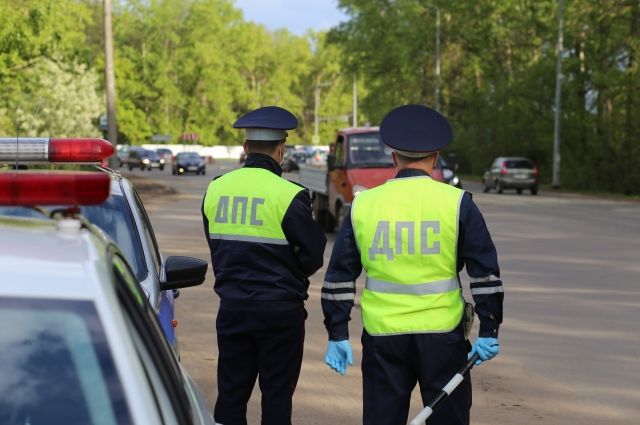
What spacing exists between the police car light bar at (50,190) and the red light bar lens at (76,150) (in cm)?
412

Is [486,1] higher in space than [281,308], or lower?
higher

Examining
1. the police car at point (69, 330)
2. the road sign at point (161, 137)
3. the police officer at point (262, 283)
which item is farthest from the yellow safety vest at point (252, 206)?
the road sign at point (161, 137)

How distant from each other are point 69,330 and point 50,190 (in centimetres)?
34

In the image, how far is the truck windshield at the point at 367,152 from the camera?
63.7 ft

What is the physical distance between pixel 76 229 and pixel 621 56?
48.3 m

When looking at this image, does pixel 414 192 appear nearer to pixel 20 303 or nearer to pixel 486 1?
pixel 20 303

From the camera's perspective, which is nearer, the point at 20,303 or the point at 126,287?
the point at 20,303

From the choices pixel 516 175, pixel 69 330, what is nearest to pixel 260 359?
pixel 69 330

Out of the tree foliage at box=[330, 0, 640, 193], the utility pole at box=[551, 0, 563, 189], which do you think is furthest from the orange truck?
the utility pole at box=[551, 0, 563, 189]

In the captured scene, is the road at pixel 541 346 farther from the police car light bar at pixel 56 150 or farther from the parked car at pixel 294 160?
the parked car at pixel 294 160

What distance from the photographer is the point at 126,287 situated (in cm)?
239

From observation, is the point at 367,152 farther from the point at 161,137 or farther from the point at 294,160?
the point at 161,137

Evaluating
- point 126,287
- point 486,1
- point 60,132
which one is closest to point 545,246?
point 126,287

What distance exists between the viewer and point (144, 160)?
78.8 meters
